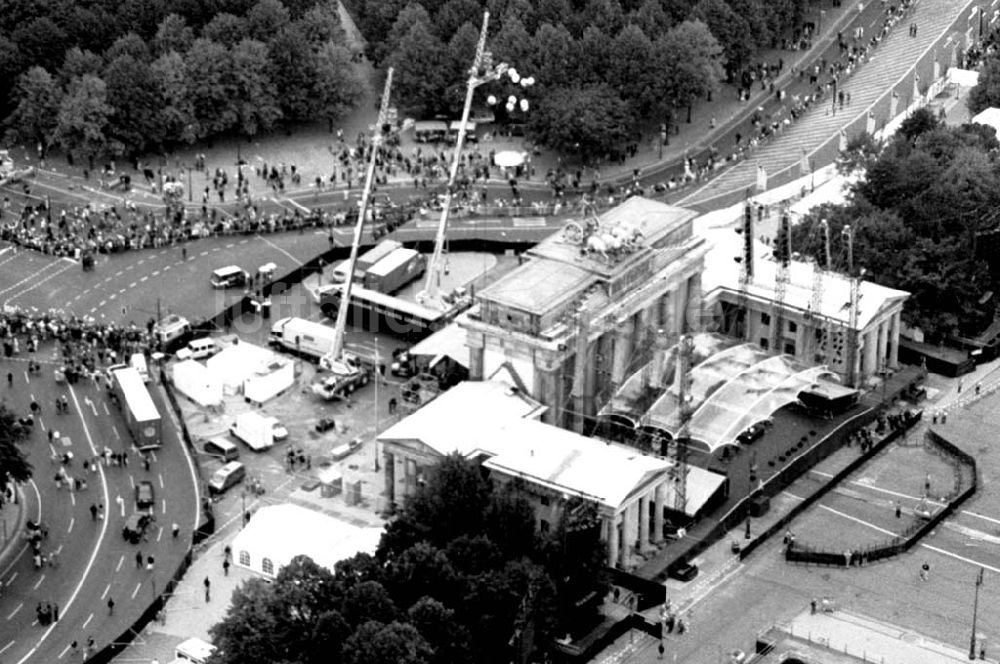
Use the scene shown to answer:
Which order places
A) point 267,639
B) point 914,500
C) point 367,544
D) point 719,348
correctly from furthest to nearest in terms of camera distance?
1. point 719,348
2. point 914,500
3. point 367,544
4. point 267,639

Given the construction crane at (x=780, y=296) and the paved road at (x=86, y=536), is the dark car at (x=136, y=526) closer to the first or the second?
the paved road at (x=86, y=536)

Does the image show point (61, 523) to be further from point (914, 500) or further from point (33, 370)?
point (914, 500)

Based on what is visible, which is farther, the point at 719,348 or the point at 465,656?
the point at 719,348

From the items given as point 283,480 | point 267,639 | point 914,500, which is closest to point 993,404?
point 914,500

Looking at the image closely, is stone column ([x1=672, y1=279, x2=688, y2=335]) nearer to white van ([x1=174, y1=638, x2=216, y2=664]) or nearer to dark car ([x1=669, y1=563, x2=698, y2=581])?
dark car ([x1=669, y1=563, x2=698, y2=581])

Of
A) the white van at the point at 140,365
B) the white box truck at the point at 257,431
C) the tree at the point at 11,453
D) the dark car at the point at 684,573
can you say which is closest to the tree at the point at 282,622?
the tree at the point at 11,453

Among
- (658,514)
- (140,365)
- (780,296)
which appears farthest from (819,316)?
(140,365)

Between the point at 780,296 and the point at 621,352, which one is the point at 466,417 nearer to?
the point at 621,352

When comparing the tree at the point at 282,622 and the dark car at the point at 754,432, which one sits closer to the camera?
the tree at the point at 282,622

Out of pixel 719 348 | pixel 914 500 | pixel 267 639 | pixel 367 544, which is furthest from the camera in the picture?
pixel 719 348
